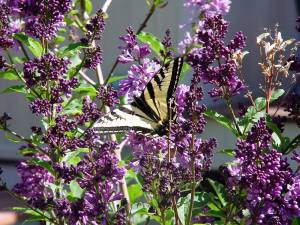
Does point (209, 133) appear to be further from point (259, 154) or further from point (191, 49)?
point (259, 154)

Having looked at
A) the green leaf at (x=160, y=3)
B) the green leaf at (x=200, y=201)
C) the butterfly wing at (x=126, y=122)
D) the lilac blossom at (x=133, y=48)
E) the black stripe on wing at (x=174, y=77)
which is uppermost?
the green leaf at (x=160, y=3)

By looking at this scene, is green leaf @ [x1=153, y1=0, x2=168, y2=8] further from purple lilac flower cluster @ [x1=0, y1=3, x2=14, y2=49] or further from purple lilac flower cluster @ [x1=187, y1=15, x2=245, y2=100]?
purple lilac flower cluster @ [x1=187, y1=15, x2=245, y2=100]

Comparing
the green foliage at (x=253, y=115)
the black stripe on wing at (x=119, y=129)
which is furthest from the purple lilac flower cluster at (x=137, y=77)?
the green foliage at (x=253, y=115)

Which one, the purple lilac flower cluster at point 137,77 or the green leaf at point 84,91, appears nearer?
the purple lilac flower cluster at point 137,77

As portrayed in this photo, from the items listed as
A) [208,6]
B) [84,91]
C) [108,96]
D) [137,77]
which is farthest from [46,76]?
[208,6]

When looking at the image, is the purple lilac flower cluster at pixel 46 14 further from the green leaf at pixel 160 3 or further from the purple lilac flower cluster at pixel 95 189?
the green leaf at pixel 160 3

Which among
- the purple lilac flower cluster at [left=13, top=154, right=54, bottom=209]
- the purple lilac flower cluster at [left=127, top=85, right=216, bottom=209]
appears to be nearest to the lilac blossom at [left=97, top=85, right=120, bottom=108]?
the purple lilac flower cluster at [left=127, top=85, right=216, bottom=209]

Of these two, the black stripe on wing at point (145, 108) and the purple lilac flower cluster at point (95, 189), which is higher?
the black stripe on wing at point (145, 108)
